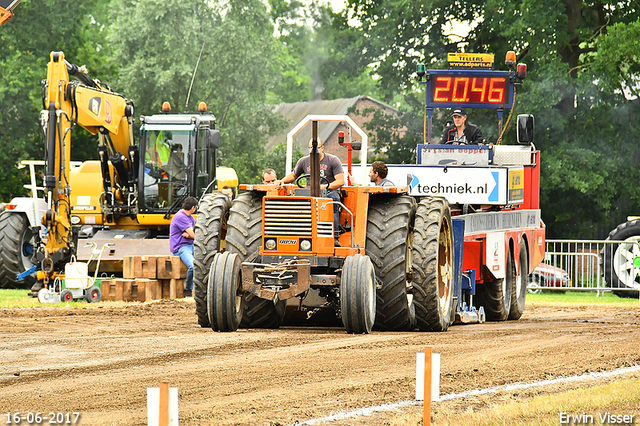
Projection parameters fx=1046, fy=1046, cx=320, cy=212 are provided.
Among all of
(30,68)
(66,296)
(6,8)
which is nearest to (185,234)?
(66,296)

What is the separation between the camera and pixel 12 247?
21344mm

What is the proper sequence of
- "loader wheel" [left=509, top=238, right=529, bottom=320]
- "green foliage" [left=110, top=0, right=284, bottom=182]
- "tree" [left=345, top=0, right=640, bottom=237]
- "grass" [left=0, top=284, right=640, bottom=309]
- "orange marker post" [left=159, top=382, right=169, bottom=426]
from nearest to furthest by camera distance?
1. "orange marker post" [left=159, top=382, right=169, bottom=426]
2. "loader wheel" [left=509, top=238, right=529, bottom=320]
3. "grass" [left=0, top=284, right=640, bottom=309]
4. "tree" [left=345, top=0, right=640, bottom=237]
5. "green foliage" [left=110, top=0, right=284, bottom=182]

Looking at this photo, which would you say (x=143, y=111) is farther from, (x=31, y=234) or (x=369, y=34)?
(x=31, y=234)

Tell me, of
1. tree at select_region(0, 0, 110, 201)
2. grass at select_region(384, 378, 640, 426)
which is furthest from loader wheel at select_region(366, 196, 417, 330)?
tree at select_region(0, 0, 110, 201)

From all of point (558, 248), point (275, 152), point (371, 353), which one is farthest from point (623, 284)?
point (275, 152)

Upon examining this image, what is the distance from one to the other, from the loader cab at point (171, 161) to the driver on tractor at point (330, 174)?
8153 millimetres

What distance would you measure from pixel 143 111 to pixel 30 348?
93.6ft

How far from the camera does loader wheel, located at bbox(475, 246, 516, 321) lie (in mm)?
15562

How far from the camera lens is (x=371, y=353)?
966 cm

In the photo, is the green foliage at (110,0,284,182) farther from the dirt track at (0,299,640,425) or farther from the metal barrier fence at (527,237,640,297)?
the dirt track at (0,299,640,425)

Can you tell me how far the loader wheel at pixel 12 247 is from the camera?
21.3 meters

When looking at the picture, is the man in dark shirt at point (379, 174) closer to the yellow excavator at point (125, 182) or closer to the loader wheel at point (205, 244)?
the loader wheel at point (205, 244)

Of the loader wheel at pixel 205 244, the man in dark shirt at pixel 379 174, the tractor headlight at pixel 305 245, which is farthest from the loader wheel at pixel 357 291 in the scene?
the man in dark shirt at pixel 379 174

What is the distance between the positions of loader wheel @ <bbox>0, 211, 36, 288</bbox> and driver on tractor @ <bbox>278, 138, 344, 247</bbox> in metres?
10.5
